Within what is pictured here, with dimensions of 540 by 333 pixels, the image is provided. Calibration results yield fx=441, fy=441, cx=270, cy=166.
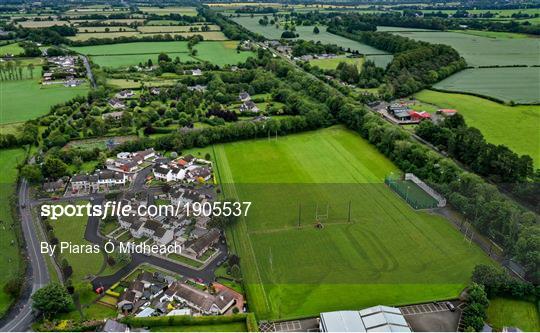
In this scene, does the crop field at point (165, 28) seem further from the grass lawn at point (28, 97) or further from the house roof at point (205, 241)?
the house roof at point (205, 241)

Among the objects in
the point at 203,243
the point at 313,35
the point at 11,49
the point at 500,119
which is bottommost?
the point at 203,243

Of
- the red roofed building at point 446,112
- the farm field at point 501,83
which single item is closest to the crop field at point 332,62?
the farm field at point 501,83

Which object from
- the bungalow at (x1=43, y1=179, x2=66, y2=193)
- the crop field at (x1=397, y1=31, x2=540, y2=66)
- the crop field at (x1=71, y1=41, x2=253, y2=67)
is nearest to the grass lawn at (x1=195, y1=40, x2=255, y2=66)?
the crop field at (x1=71, y1=41, x2=253, y2=67)

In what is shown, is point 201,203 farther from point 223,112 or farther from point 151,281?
point 223,112

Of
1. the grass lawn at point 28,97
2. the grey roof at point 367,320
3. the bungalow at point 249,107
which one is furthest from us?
the bungalow at point 249,107

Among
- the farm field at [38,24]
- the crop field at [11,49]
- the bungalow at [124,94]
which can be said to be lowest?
the bungalow at [124,94]

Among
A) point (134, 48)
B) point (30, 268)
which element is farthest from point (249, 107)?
point (134, 48)

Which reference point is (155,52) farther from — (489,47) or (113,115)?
(489,47)
